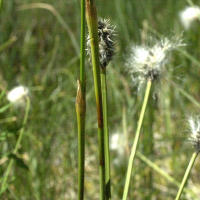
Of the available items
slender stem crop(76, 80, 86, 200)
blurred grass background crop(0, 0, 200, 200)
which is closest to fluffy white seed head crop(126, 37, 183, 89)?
blurred grass background crop(0, 0, 200, 200)

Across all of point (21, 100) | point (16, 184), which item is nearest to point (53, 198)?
point (16, 184)

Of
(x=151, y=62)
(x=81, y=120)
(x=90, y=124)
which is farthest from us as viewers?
(x=90, y=124)

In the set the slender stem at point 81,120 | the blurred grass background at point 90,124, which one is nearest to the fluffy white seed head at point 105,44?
the slender stem at point 81,120

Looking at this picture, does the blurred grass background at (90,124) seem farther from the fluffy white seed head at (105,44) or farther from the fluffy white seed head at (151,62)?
the fluffy white seed head at (105,44)

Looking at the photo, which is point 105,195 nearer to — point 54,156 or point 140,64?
point 140,64

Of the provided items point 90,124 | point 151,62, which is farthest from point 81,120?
point 90,124

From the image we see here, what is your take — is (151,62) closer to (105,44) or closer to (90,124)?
(105,44)

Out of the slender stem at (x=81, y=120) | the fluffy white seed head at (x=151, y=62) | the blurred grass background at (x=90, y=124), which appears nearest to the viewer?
the slender stem at (x=81, y=120)

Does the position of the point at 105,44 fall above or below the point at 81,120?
above

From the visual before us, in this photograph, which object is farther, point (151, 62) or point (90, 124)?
point (90, 124)

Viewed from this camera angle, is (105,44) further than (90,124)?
No

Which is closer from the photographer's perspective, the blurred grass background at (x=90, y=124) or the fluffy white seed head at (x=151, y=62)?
the fluffy white seed head at (x=151, y=62)

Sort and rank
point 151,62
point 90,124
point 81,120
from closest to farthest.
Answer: point 81,120
point 151,62
point 90,124
